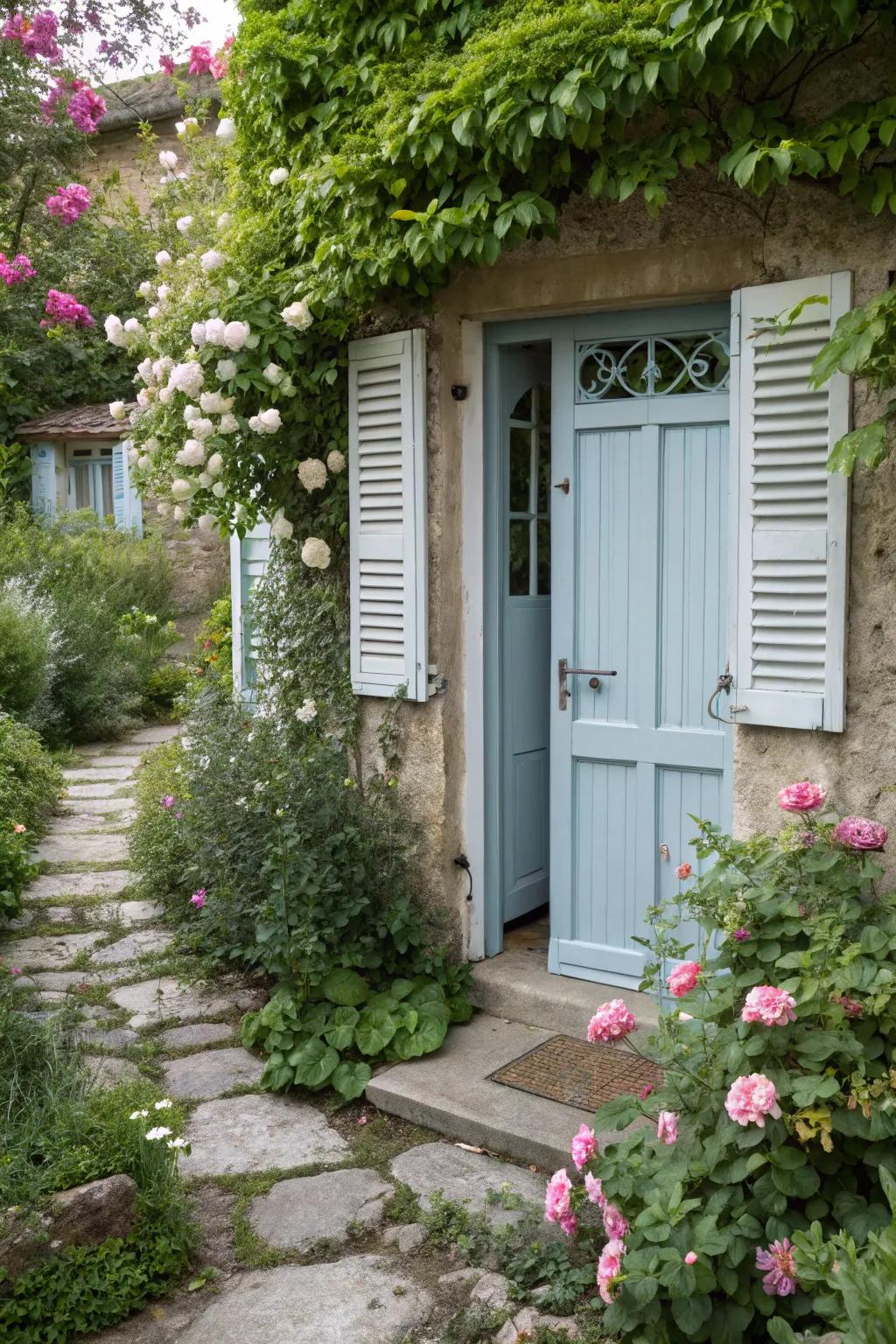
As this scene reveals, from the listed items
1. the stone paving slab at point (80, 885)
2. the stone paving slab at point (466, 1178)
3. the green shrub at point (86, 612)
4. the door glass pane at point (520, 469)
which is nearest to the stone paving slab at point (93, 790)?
the green shrub at point (86, 612)

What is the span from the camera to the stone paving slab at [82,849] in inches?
276

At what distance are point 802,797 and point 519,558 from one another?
214 cm

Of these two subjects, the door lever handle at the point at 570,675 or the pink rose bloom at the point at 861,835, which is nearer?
the pink rose bloom at the point at 861,835

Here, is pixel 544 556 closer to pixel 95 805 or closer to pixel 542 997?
pixel 542 997

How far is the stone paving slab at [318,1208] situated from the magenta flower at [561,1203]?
692 mm

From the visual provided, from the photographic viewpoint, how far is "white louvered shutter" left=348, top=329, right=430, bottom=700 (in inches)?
190

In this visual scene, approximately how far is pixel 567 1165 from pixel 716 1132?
0.94 metres

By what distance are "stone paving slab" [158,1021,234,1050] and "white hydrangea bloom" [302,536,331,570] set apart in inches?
77.0

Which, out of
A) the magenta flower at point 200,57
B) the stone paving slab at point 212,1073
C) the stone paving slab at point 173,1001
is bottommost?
the stone paving slab at point 212,1073

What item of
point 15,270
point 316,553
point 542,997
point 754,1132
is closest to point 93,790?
point 316,553

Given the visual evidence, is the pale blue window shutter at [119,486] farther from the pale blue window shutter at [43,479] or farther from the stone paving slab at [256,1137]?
the stone paving slab at [256,1137]

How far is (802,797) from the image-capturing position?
343 cm

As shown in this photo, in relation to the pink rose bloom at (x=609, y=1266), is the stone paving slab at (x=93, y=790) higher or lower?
higher

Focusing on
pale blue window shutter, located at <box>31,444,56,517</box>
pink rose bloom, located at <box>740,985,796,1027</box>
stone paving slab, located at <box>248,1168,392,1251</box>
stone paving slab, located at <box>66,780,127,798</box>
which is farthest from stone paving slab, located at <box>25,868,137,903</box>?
pale blue window shutter, located at <box>31,444,56,517</box>
